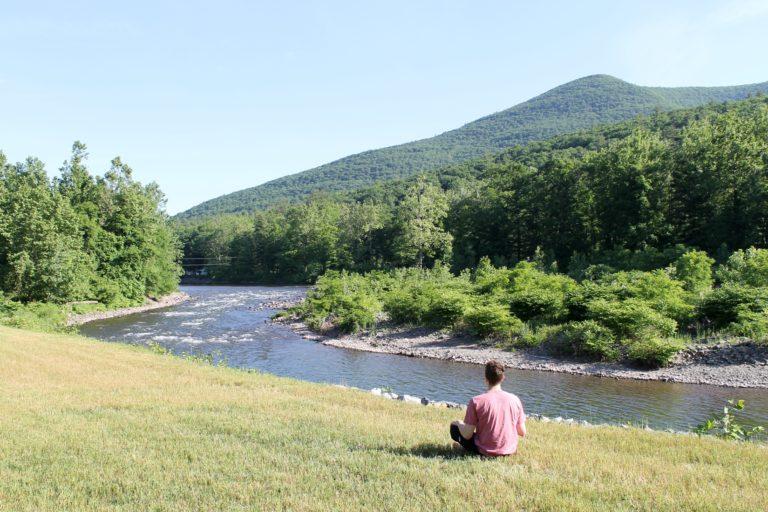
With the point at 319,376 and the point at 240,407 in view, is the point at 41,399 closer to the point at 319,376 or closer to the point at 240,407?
the point at 240,407

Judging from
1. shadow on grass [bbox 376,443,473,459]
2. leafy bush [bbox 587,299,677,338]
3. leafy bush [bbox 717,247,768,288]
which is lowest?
leafy bush [bbox 587,299,677,338]

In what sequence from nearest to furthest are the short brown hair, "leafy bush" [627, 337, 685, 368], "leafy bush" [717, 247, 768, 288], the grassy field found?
the grassy field, the short brown hair, "leafy bush" [627, 337, 685, 368], "leafy bush" [717, 247, 768, 288]

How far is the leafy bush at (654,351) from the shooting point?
22922 millimetres

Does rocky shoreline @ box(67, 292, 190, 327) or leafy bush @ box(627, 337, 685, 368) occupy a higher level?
rocky shoreline @ box(67, 292, 190, 327)

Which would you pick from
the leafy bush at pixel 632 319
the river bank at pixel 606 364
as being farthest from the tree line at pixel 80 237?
the leafy bush at pixel 632 319

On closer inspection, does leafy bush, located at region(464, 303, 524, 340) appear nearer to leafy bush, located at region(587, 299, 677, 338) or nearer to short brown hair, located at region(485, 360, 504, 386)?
leafy bush, located at region(587, 299, 677, 338)

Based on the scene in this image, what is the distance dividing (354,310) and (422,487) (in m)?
30.2

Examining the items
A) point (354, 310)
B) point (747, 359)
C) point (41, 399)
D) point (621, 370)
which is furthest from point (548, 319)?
point (41, 399)

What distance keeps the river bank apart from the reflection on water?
30.0 inches

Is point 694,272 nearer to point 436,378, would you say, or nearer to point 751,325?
point 751,325

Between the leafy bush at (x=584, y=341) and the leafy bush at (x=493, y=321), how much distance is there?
7.49 ft

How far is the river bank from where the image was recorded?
2147 cm

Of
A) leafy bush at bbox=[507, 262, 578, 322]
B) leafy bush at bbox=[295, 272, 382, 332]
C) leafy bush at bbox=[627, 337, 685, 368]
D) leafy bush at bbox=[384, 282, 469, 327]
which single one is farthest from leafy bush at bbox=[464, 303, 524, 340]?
leafy bush at bbox=[295, 272, 382, 332]

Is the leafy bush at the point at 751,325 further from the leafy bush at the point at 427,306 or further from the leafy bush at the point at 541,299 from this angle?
the leafy bush at the point at 427,306
